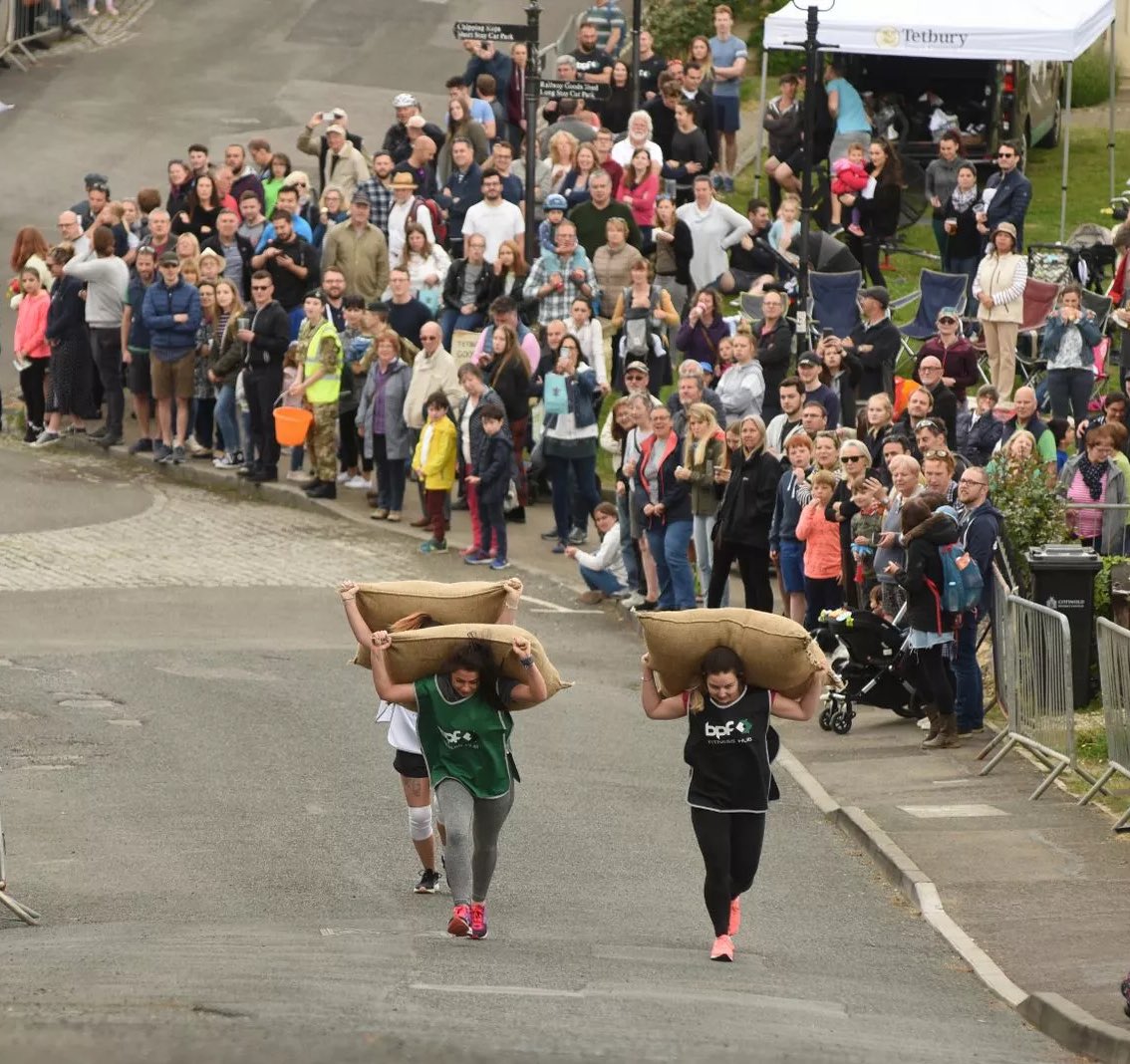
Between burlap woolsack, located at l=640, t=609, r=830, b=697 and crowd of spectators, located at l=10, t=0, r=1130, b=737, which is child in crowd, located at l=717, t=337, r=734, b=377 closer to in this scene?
crowd of spectators, located at l=10, t=0, r=1130, b=737

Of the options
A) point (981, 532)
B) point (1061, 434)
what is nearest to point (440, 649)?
point (981, 532)

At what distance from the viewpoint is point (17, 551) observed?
2283 cm

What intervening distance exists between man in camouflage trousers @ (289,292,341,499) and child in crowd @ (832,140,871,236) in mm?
6526

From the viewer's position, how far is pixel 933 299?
25.7 m

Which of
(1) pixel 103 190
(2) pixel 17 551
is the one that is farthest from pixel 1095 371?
(1) pixel 103 190

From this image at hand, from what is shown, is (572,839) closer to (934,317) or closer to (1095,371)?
(1095,371)

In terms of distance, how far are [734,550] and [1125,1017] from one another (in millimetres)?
8682

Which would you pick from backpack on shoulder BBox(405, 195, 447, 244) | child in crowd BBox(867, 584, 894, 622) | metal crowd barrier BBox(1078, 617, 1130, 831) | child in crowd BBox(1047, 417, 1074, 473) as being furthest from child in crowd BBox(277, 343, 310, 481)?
metal crowd barrier BBox(1078, 617, 1130, 831)

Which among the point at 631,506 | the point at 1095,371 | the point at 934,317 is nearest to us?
the point at 631,506

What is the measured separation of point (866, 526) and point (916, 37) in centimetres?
1099

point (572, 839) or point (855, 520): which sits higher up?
point (855, 520)

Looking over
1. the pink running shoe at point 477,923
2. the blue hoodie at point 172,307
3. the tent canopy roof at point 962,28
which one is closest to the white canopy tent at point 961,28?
the tent canopy roof at point 962,28

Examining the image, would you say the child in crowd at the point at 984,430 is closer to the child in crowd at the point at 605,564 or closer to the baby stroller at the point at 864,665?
the child in crowd at the point at 605,564

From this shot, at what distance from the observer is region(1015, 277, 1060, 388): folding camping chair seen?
79.9 ft
